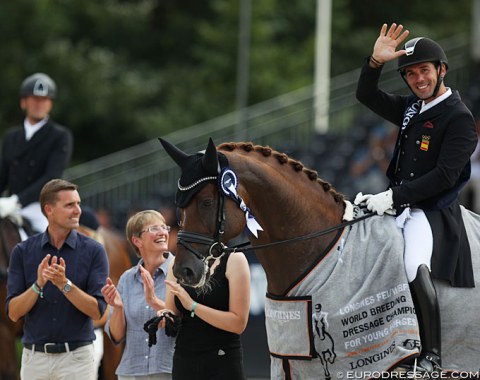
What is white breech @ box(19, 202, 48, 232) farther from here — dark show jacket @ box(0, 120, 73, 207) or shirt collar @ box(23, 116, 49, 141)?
shirt collar @ box(23, 116, 49, 141)

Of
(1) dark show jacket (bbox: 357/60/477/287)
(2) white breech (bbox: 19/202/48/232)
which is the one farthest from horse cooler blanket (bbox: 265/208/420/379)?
(2) white breech (bbox: 19/202/48/232)

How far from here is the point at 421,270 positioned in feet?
20.2

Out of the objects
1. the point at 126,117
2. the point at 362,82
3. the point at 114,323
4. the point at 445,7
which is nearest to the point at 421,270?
the point at 362,82

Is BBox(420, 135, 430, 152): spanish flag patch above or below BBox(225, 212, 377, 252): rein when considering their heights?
above

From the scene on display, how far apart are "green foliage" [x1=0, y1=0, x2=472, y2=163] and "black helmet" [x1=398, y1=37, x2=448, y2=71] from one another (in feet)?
71.9

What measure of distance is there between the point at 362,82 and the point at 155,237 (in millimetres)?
1777

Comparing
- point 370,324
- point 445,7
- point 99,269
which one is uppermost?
point 445,7

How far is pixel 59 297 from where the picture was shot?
7.11 metres

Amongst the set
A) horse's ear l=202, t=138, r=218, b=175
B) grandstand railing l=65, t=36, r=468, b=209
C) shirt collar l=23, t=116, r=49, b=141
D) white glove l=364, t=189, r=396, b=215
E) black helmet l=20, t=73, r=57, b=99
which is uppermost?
grandstand railing l=65, t=36, r=468, b=209

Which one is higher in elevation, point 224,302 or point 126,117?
point 126,117

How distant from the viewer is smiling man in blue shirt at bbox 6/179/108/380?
705 cm

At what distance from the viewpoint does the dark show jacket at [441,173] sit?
6336 millimetres

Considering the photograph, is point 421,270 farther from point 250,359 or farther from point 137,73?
point 137,73

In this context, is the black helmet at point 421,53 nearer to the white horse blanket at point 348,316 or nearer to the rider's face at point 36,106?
the white horse blanket at point 348,316
